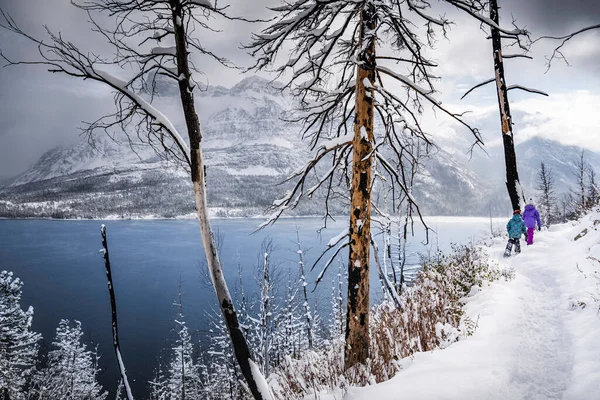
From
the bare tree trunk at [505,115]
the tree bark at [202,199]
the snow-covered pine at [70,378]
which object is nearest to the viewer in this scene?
the tree bark at [202,199]

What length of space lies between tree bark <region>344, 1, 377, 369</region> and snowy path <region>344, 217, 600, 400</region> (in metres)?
0.72

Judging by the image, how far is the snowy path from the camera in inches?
118

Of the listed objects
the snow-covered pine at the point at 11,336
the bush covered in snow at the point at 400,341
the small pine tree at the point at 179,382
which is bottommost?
the small pine tree at the point at 179,382

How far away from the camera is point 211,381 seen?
95.8 ft

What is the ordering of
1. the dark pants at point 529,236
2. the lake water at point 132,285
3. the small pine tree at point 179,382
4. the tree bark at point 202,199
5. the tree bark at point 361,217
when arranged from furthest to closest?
the lake water at point 132,285
the small pine tree at point 179,382
the dark pants at point 529,236
the tree bark at point 361,217
the tree bark at point 202,199

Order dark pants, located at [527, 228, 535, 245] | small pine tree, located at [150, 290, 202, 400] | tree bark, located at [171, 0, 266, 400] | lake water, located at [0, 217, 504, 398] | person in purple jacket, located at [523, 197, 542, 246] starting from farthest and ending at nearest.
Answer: lake water, located at [0, 217, 504, 398] → small pine tree, located at [150, 290, 202, 400] → dark pants, located at [527, 228, 535, 245] → person in purple jacket, located at [523, 197, 542, 246] → tree bark, located at [171, 0, 266, 400]

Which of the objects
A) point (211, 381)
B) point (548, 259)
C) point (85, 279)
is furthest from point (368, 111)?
point (85, 279)

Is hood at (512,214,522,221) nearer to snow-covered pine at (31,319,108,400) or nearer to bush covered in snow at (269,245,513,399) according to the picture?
bush covered in snow at (269,245,513,399)

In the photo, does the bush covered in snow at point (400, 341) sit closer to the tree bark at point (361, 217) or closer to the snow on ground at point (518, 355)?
the snow on ground at point (518, 355)

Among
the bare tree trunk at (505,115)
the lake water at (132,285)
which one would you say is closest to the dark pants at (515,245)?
the bare tree trunk at (505,115)

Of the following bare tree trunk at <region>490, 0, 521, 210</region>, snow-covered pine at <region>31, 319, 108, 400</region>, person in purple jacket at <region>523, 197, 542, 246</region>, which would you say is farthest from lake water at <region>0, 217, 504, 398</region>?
bare tree trunk at <region>490, 0, 521, 210</region>

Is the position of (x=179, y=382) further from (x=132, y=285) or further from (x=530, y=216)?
(x=132, y=285)

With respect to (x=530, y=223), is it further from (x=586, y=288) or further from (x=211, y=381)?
(x=211, y=381)

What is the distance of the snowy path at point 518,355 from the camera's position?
299 cm
